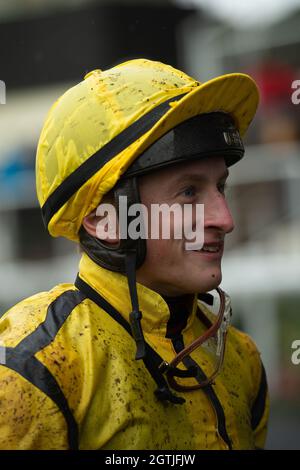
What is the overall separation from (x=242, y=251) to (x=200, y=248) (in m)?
5.92

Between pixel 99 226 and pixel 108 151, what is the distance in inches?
10.5

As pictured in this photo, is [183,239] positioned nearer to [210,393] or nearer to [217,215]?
[217,215]

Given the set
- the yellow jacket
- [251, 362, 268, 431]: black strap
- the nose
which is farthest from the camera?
[251, 362, 268, 431]: black strap

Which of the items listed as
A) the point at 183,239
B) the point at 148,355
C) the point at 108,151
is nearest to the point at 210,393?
Answer: the point at 148,355

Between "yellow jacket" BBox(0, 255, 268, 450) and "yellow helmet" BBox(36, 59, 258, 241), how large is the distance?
0.24 metres

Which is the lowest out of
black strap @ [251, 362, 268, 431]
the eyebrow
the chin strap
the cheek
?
black strap @ [251, 362, 268, 431]

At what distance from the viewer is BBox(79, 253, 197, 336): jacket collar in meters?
2.66

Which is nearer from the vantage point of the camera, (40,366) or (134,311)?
(40,366)

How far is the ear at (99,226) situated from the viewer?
2.69 meters

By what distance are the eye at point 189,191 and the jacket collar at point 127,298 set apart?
0.33 meters

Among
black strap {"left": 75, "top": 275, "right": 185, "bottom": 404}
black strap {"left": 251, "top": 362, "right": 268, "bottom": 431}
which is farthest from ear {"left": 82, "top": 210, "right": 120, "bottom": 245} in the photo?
black strap {"left": 251, "top": 362, "right": 268, "bottom": 431}

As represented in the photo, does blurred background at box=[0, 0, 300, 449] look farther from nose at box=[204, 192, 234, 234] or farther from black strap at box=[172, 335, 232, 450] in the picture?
nose at box=[204, 192, 234, 234]

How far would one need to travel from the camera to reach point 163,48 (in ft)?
36.9

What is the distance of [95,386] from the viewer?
2.42 m
